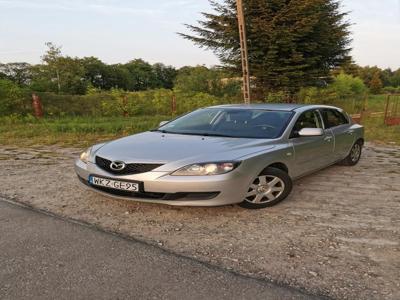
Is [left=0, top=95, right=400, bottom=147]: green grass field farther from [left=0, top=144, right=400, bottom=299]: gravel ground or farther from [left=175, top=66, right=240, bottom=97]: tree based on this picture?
[left=175, top=66, right=240, bottom=97]: tree

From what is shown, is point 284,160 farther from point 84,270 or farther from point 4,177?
point 4,177

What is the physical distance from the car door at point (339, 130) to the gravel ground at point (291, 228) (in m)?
0.49

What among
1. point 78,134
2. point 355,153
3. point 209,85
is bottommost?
point 355,153

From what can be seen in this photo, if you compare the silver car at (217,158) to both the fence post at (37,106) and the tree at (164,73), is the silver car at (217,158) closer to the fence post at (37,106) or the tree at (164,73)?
the fence post at (37,106)

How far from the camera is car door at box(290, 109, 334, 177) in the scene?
5109 millimetres

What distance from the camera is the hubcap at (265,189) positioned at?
174 inches

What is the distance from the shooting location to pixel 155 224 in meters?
4.04

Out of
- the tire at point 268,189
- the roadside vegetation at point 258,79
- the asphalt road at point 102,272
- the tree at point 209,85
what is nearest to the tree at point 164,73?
the tree at point 209,85

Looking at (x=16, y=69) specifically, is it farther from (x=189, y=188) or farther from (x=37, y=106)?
(x=189, y=188)

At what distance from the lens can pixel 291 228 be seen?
12.9ft

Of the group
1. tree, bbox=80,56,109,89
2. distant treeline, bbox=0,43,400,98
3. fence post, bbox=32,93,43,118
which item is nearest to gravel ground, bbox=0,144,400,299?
fence post, bbox=32,93,43,118

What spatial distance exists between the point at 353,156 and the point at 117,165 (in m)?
4.51

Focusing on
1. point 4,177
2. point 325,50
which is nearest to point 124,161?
point 4,177

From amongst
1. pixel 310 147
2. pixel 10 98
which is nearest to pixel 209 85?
pixel 10 98
